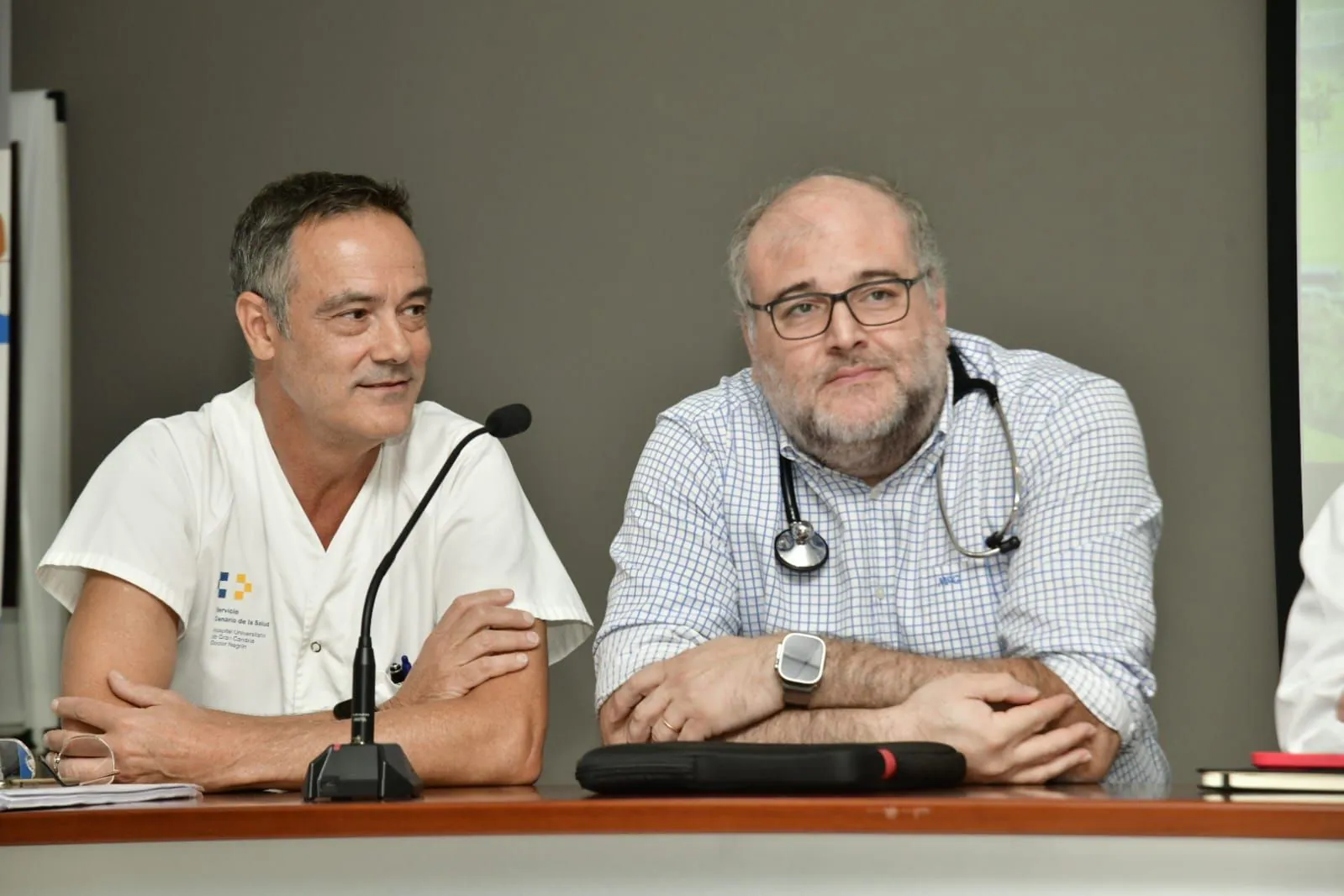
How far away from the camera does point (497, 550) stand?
258 centimetres

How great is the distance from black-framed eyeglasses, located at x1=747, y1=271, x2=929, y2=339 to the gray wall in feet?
3.32

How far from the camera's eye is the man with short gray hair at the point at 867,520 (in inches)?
89.9

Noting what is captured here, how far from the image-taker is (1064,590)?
231 cm

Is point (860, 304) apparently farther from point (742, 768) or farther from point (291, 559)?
point (742, 768)

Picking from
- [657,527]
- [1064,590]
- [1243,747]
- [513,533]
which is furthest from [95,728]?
[1243,747]

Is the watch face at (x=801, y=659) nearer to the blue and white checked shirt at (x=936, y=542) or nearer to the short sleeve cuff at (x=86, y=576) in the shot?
the blue and white checked shirt at (x=936, y=542)

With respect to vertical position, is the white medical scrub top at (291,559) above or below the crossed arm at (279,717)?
above

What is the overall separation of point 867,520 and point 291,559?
1.02 metres

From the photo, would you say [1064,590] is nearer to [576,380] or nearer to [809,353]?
[809,353]

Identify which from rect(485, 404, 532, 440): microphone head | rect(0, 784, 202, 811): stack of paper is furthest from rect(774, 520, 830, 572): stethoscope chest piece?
rect(0, 784, 202, 811): stack of paper

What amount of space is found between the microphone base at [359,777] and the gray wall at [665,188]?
2048 millimetres

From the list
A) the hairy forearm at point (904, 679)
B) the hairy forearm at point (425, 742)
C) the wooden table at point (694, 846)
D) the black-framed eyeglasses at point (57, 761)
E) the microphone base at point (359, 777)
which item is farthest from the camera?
the hairy forearm at point (904, 679)

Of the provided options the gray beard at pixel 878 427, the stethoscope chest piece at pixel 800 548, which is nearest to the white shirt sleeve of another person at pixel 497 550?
the stethoscope chest piece at pixel 800 548

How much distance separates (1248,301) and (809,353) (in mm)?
1372
